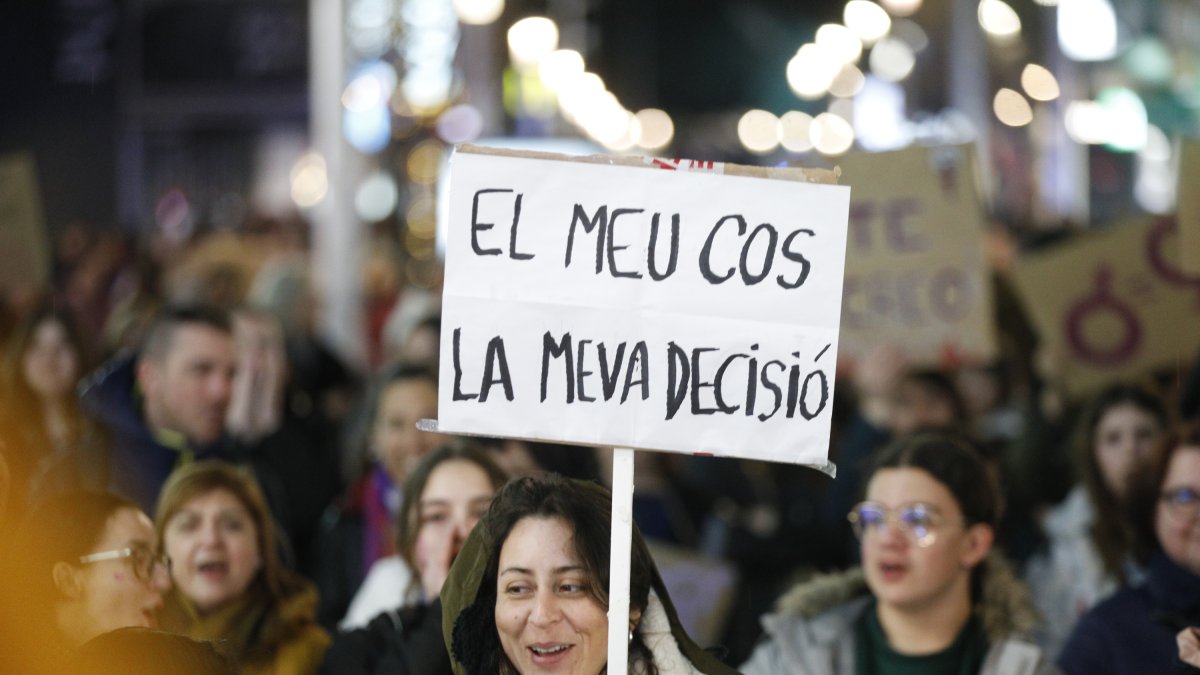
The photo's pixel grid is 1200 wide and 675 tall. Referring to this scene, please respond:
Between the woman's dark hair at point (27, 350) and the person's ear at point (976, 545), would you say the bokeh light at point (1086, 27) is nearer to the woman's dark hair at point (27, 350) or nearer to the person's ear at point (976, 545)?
the woman's dark hair at point (27, 350)

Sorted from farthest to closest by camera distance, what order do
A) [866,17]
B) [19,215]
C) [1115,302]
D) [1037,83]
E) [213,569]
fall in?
[1037,83]
[866,17]
[19,215]
[1115,302]
[213,569]

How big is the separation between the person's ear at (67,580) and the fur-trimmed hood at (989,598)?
194 centimetres

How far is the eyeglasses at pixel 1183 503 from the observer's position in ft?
15.5

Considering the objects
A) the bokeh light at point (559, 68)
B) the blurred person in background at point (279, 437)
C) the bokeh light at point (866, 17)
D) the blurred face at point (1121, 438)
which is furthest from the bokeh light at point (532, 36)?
the blurred face at point (1121, 438)

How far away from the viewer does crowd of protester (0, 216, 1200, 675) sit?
142 inches

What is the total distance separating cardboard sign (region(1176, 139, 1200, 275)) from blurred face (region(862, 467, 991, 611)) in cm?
218

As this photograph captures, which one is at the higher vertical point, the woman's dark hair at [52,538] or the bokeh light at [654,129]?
the bokeh light at [654,129]

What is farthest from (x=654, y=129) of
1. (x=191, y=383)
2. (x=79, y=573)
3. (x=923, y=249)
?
(x=79, y=573)

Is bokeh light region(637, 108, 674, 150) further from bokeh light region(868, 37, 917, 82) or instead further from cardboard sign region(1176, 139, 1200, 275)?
cardboard sign region(1176, 139, 1200, 275)

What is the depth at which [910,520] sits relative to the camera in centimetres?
453

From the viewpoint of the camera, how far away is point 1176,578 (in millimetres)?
4625

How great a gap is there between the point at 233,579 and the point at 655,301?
162cm

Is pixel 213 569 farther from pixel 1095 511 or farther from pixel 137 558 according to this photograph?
pixel 1095 511

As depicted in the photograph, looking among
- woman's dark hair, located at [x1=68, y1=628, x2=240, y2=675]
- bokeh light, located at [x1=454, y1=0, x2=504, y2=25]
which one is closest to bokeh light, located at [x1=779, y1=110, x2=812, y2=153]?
bokeh light, located at [x1=454, y1=0, x2=504, y2=25]
